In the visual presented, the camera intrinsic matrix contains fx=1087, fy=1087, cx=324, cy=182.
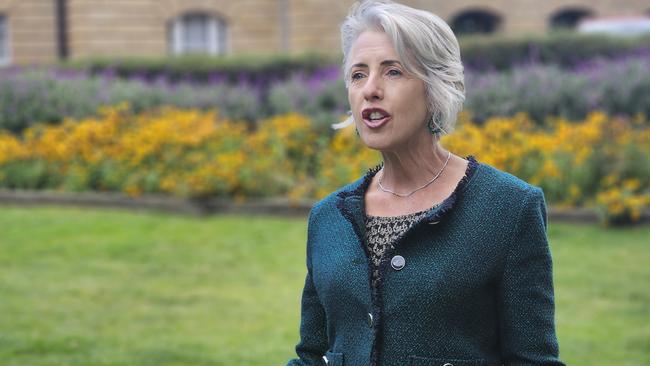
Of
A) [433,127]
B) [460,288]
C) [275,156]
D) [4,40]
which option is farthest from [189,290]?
[4,40]

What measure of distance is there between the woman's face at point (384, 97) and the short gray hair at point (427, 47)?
0.02 metres

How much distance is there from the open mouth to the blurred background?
4.00 m

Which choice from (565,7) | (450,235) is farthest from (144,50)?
(450,235)

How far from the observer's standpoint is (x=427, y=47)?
8.89 feet

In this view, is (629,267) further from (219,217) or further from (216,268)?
(219,217)

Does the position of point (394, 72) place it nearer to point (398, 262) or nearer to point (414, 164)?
point (414, 164)

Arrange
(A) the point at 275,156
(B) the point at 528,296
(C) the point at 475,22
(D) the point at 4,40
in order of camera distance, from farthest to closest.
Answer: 1. (C) the point at 475,22
2. (D) the point at 4,40
3. (A) the point at 275,156
4. (B) the point at 528,296

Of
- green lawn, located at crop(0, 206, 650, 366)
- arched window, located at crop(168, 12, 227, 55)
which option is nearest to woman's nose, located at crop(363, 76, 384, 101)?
green lawn, located at crop(0, 206, 650, 366)

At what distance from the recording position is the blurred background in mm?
7348

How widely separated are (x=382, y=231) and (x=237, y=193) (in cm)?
864

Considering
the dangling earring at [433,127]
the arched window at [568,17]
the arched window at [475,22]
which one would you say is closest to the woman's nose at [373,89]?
the dangling earring at [433,127]

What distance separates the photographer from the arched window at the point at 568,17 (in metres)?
31.2

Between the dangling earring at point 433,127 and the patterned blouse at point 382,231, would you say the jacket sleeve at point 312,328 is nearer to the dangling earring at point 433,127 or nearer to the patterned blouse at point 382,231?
the patterned blouse at point 382,231

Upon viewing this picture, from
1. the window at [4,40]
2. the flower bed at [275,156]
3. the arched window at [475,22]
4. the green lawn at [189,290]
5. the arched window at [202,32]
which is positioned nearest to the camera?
the green lawn at [189,290]
